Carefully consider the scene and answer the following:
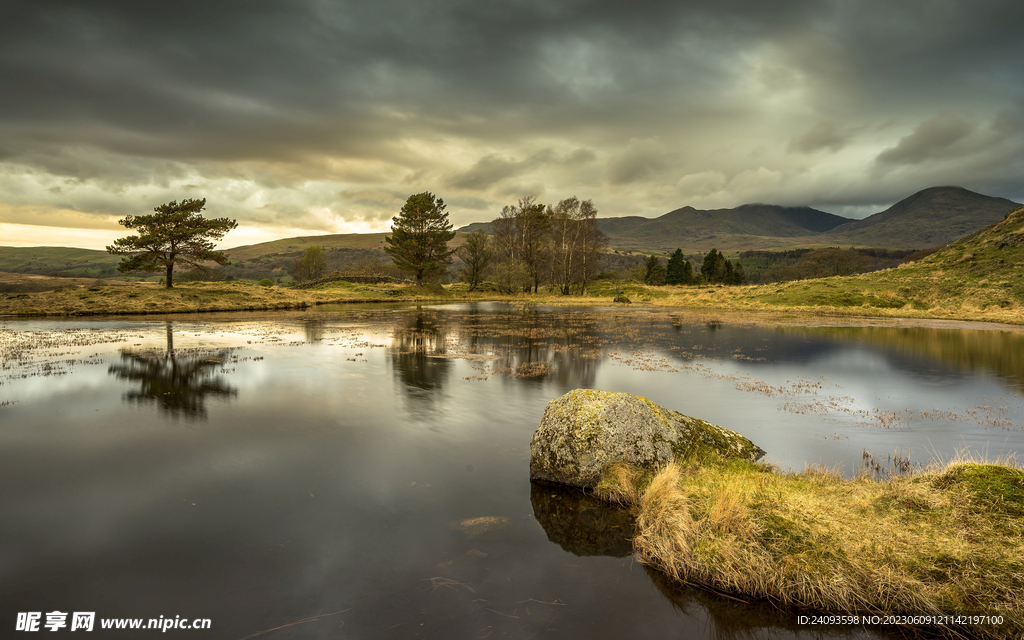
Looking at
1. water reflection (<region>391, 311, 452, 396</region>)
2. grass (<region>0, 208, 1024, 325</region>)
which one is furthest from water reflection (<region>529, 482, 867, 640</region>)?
grass (<region>0, 208, 1024, 325</region>)

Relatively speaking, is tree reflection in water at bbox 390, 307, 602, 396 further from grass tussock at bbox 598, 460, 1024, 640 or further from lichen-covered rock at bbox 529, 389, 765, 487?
grass tussock at bbox 598, 460, 1024, 640

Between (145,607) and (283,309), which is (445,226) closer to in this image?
(283,309)

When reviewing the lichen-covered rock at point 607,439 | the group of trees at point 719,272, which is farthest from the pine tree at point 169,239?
the group of trees at point 719,272

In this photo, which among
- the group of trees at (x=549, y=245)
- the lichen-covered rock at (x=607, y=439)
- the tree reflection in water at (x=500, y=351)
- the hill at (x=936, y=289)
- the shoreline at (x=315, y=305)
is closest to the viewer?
the lichen-covered rock at (x=607, y=439)

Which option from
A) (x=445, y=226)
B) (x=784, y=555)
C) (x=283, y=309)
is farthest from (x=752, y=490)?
(x=445, y=226)

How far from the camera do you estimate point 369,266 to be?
400 ft

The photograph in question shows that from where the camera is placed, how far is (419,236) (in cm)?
7938

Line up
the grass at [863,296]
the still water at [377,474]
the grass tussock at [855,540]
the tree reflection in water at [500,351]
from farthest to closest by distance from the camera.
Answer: the grass at [863,296] → the tree reflection in water at [500,351] → the still water at [377,474] → the grass tussock at [855,540]

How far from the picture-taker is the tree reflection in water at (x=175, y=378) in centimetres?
1296

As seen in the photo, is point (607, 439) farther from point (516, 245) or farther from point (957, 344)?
point (516, 245)

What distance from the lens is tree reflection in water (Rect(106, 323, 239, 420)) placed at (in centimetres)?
1296

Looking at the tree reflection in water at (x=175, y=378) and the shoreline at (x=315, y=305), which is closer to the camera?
the tree reflection in water at (x=175, y=378)

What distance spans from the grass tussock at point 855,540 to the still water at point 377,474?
0.37 meters

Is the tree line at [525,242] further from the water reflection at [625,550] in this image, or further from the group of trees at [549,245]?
the water reflection at [625,550]
